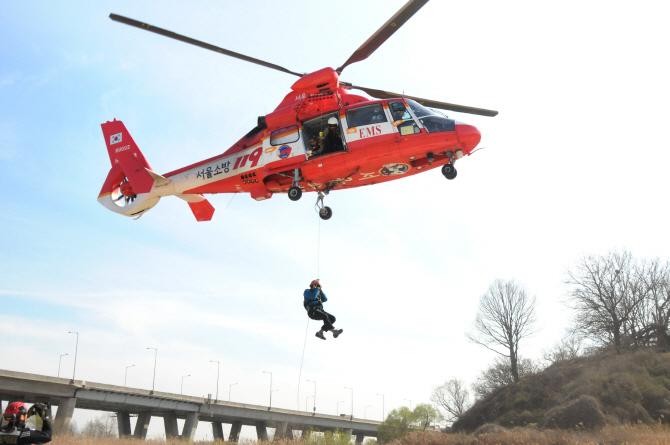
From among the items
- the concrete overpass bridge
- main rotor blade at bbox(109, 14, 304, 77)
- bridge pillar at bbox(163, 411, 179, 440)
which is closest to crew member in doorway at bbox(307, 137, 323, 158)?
main rotor blade at bbox(109, 14, 304, 77)

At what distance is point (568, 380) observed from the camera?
31594 mm

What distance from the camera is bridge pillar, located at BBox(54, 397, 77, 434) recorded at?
40219mm

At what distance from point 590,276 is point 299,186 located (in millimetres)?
33857

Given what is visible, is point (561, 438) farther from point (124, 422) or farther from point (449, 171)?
point (124, 422)

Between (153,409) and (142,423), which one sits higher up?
(153,409)

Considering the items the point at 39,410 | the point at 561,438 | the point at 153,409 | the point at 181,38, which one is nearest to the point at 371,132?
the point at 181,38

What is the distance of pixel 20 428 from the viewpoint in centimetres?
652

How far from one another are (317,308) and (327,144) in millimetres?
5218

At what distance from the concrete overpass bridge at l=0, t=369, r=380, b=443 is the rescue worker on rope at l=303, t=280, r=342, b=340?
2313cm

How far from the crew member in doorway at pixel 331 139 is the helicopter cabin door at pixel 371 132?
48cm

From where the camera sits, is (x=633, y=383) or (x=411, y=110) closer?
(x=411, y=110)

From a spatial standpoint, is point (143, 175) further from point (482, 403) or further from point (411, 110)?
point (482, 403)

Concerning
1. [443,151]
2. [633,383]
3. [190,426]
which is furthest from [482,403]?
[190,426]

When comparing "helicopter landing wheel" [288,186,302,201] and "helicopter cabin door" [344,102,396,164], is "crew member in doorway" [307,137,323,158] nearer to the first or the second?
"helicopter cabin door" [344,102,396,164]
